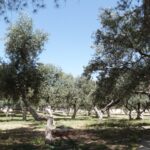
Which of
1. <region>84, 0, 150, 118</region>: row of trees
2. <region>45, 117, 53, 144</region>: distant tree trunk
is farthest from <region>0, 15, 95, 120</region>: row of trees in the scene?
<region>45, 117, 53, 144</region>: distant tree trunk

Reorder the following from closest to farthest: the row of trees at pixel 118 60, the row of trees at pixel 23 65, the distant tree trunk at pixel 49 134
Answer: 1. the distant tree trunk at pixel 49 134
2. the row of trees at pixel 118 60
3. the row of trees at pixel 23 65

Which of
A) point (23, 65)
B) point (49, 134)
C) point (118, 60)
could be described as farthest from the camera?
point (23, 65)

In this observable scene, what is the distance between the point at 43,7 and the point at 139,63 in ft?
59.1

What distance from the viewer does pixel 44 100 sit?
2864 inches

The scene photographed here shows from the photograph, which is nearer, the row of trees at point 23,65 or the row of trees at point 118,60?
the row of trees at point 118,60

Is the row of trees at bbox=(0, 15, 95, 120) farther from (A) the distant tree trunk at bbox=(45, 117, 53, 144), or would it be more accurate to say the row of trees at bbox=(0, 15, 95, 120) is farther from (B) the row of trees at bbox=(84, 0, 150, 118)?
(A) the distant tree trunk at bbox=(45, 117, 53, 144)

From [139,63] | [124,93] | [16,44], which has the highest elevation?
[16,44]

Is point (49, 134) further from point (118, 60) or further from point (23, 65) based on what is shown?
point (23, 65)

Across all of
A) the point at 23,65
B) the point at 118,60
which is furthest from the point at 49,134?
the point at 23,65

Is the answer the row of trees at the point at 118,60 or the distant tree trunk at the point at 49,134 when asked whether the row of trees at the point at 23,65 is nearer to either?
the row of trees at the point at 118,60

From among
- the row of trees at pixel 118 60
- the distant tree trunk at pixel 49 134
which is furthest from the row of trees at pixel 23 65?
the distant tree trunk at pixel 49 134

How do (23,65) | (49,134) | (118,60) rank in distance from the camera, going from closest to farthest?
(49,134) → (118,60) → (23,65)

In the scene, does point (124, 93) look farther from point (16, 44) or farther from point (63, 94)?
point (63, 94)

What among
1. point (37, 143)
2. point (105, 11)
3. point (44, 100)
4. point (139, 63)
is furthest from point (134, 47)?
point (44, 100)
